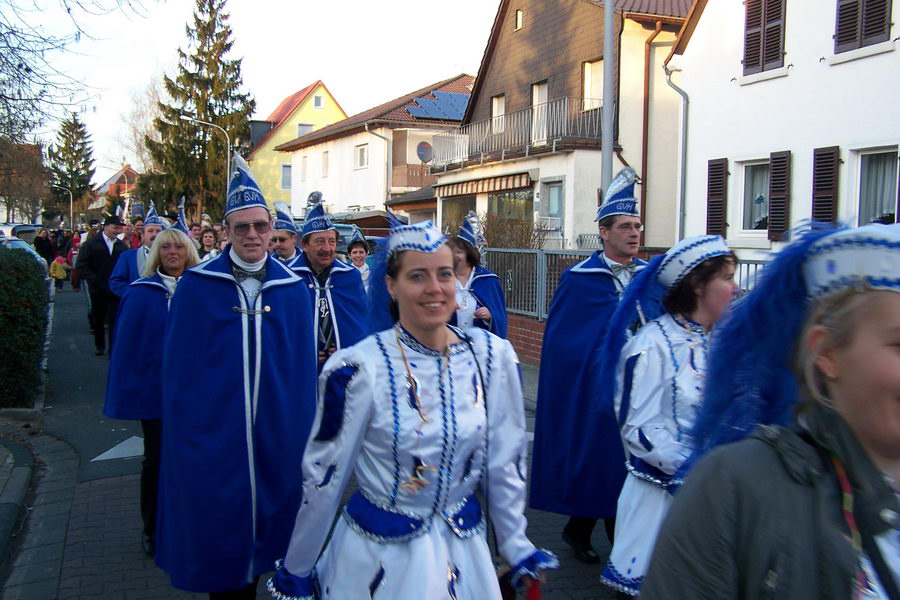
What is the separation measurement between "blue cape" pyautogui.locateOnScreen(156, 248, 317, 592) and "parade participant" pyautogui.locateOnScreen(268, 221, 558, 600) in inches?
38.5

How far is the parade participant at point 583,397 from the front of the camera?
5312 mm

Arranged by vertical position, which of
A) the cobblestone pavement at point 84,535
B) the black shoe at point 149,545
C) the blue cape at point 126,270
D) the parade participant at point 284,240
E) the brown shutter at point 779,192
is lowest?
the cobblestone pavement at point 84,535

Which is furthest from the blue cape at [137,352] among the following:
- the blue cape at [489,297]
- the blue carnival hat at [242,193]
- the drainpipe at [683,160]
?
the drainpipe at [683,160]

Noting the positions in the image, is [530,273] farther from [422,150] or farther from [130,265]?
[422,150]

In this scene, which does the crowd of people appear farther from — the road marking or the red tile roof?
the red tile roof

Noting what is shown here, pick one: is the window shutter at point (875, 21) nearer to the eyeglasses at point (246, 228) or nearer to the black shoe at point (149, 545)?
the eyeglasses at point (246, 228)

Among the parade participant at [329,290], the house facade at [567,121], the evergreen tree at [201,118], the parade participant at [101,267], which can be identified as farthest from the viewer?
the evergreen tree at [201,118]

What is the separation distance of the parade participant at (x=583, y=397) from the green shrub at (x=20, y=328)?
6075 millimetres

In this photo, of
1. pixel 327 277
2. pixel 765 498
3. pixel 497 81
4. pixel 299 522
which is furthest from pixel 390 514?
pixel 497 81

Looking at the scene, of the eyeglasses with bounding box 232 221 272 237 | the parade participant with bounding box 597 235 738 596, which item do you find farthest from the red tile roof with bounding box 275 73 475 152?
the parade participant with bounding box 597 235 738 596

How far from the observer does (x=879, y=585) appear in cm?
146

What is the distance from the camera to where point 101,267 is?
13125 mm

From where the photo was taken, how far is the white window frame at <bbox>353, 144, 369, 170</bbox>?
135ft

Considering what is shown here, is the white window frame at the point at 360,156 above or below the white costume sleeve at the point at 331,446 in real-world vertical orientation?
above
